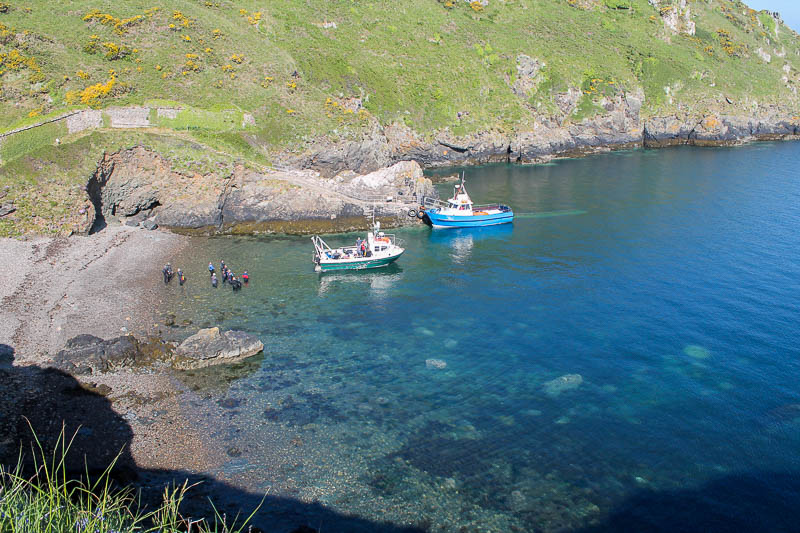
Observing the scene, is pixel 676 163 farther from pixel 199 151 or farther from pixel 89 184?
pixel 89 184

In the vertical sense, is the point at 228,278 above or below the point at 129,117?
below

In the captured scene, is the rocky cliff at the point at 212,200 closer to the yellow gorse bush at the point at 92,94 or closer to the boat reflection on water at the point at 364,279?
the yellow gorse bush at the point at 92,94

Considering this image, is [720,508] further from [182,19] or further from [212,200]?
[182,19]

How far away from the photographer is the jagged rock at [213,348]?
117ft

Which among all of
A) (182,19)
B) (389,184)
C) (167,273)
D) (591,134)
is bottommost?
(167,273)

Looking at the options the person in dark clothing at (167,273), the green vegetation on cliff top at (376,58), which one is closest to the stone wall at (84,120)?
the green vegetation on cliff top at (376,58)

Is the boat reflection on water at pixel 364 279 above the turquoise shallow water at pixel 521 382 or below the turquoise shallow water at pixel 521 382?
above

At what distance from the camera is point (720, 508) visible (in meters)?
24.3

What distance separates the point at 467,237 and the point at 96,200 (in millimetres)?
45282

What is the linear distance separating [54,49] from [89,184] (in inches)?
1166

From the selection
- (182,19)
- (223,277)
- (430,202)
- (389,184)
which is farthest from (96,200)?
(182,19)

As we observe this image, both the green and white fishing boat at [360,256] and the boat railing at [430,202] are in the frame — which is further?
the boat railing at [430,202]

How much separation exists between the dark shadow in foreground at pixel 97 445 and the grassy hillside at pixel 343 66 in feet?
101

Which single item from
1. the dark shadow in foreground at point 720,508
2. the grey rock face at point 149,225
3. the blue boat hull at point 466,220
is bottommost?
the dark shadow in foreground at point 720,508
